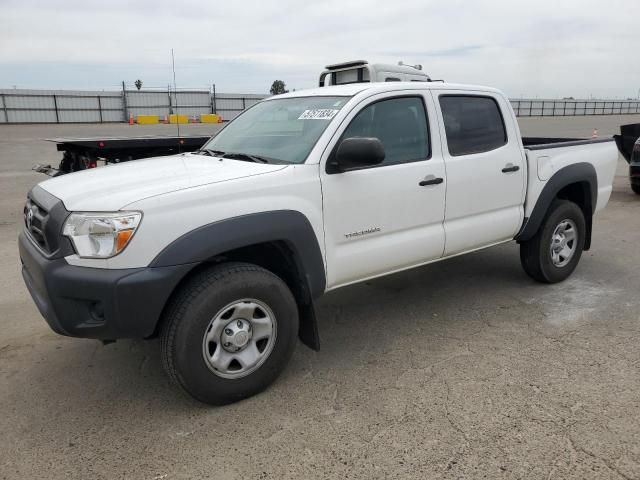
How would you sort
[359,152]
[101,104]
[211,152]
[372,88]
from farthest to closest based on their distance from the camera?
[101,104] < [211,152] < [372,88] < [359,152]

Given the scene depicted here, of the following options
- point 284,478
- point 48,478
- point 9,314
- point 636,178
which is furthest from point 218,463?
point 636,178

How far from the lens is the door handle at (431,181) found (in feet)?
12.4

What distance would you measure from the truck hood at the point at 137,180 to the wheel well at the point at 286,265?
453mm

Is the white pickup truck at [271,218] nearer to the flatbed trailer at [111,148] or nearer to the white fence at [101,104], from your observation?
the flatbed trailer at [111,148]

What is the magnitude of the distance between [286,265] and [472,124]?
2035 millimetres

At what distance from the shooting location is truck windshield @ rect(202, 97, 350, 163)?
3463 mm

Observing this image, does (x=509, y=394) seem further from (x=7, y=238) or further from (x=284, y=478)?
(x=7, y=238)

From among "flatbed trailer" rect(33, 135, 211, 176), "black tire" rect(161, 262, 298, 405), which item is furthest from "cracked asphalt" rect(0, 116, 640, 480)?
"flatbed trailer" rect(33, 135, 211, 176)

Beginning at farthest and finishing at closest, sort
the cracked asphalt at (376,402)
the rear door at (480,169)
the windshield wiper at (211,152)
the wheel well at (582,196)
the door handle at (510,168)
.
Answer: the wheel well at (582,196), the door handle at (510,168), the rear door at (480,169), the windshield wiper at (211,152), the cracked asphalt at (376,402)

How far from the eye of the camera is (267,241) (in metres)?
3.04

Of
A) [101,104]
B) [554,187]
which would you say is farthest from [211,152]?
[101,104]

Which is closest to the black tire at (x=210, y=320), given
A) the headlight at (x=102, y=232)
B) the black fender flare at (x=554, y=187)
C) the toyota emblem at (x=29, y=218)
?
the headlight at (x=102, y=232)

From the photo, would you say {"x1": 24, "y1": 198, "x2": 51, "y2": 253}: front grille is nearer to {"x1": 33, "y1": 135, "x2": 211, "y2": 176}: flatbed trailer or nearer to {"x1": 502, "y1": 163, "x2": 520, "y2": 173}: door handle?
{"x1": 502, "y1": 163, "x2": 520, "y2": 173}: door handle

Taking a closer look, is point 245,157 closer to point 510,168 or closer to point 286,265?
point 286,265
